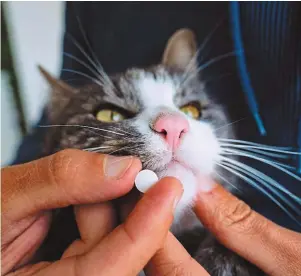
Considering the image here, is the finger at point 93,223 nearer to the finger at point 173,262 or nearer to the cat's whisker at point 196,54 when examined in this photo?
the finger at point 173,262

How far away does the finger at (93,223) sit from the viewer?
38cm

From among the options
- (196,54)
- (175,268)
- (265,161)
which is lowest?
(175,268)

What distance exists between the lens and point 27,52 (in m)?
0.52

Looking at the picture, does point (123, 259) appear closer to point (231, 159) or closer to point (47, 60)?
point (231, 159)

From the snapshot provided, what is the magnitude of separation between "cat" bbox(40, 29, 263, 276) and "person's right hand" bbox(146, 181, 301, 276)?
0.02m

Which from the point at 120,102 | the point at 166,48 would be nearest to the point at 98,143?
the point at 120,102

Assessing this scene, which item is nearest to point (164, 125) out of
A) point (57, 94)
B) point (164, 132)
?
point (164, 132)

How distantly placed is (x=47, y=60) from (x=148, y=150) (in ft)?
0.70

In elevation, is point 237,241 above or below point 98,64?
below

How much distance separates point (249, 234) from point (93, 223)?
0.15 m

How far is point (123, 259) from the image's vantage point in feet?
1.10

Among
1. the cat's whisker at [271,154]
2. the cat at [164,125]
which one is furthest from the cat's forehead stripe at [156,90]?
the cat's whisker at [271,154]

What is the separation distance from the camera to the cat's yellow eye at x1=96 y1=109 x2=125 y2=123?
0.46 m

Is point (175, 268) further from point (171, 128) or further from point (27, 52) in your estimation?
point (27, 52)
